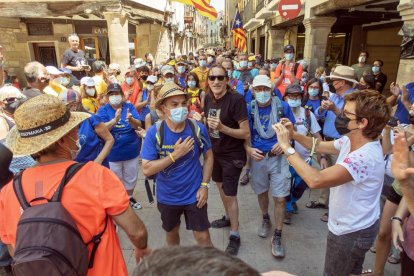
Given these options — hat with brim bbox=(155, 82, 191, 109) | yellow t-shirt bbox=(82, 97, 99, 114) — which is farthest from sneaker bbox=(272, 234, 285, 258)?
yellow t-shirt bbox=(82, 97, 99, 114)

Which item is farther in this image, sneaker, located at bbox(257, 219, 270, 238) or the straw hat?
sneaker, located at bbox(257, 219, 270, 238)

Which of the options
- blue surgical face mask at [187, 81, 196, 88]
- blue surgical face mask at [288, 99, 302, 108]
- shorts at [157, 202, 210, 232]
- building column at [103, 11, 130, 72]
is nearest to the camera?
shorts at [157, 202, 210, 232]

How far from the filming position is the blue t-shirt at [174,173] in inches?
104

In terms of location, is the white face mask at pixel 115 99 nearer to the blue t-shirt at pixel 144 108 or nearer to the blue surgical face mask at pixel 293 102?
the blue t-shirt at pixel 144 108

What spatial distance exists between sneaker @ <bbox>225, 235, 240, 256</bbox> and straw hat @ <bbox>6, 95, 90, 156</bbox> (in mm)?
2408

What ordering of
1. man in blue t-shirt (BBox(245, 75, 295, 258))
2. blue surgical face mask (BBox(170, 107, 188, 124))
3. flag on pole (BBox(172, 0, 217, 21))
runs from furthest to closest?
1. flag on pole (BBox(172, 0, 217, 21))
2. man in blue t-shirt (BBox(245, 75, 295, 258))
3. blue surgical face mask (BBox(170, 107, 188, 124))

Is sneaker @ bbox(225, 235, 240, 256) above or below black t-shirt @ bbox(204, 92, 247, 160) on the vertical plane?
below

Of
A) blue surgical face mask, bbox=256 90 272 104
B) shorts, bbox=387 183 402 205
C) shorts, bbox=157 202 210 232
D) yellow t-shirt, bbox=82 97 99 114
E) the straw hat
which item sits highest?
the straw hat

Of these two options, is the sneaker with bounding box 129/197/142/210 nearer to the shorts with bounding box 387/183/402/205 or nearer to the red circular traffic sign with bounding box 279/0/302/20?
the shorts with bounding box 387/183/402/205

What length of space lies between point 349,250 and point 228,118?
177cm

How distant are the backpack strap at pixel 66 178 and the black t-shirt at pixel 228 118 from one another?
6.44ft

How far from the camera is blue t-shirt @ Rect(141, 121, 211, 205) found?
2648mm

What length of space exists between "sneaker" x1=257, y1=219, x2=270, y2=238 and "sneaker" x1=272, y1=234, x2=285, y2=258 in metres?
0.27

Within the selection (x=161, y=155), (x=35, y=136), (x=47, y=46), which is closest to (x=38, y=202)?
(x=35, y=136)
